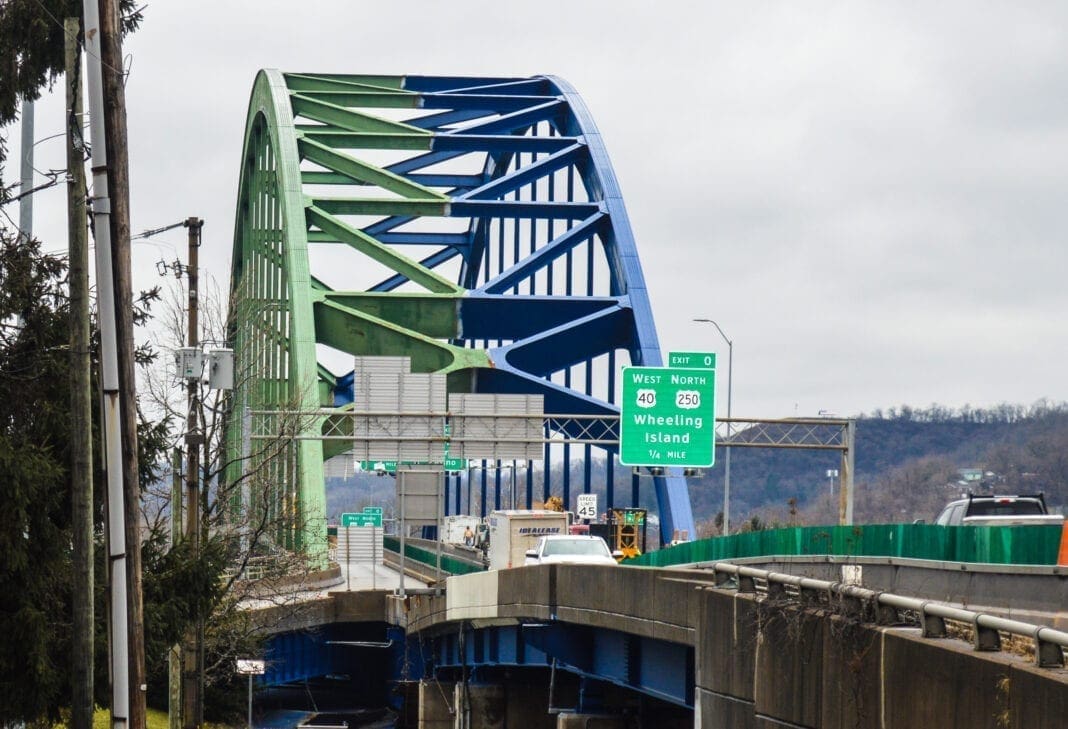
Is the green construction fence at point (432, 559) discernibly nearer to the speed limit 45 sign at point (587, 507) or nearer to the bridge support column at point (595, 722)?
the speed limit 45 sign at point (587, 507)

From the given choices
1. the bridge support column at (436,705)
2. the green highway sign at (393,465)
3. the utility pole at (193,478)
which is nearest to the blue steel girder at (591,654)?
the bridge support column at (436,705)

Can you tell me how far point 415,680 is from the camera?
53812 millimetres

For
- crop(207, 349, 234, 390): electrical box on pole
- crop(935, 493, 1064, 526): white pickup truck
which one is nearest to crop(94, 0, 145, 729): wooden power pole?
crop(207, 349, 234, 390): electrical box on pole

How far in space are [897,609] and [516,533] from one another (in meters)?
39.1

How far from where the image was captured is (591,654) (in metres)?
31.8

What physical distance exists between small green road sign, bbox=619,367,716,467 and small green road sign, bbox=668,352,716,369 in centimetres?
63

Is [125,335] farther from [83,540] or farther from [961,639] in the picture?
[961,639]

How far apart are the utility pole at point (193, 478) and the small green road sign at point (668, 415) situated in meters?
14.0

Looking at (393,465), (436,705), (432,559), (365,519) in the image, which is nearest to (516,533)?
(436,705)

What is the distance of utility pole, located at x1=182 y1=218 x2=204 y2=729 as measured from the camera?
102 ft

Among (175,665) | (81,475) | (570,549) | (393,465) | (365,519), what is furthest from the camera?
(365,519)

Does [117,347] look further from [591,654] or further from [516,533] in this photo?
[516,533]

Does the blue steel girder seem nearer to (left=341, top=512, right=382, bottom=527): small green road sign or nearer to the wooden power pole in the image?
the wooden power pole

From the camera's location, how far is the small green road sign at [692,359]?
46.8 meters
